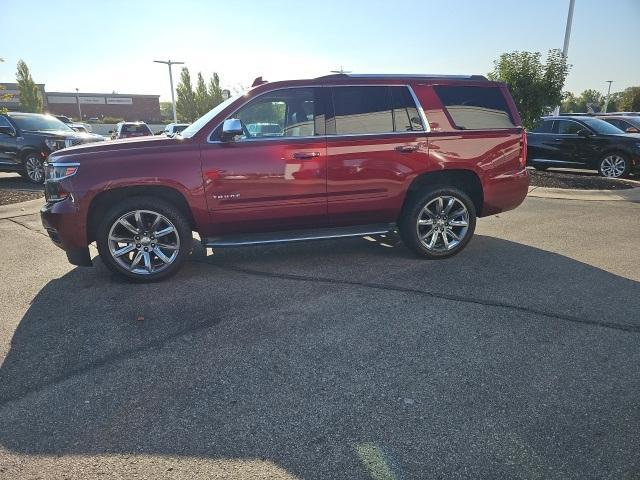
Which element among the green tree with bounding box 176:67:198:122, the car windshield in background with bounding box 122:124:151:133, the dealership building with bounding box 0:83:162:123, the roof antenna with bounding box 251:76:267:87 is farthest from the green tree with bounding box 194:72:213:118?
the roof antenna with bounding box 251:76:267:87

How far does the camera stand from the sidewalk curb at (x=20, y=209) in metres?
8.25

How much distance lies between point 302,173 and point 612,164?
10733mm

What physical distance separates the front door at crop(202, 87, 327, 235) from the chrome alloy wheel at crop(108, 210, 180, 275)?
48 cm

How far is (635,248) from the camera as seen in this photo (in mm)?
5891

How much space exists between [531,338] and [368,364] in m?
1.33

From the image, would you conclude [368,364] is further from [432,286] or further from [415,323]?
[432,286]

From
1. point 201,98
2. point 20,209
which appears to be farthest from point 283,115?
point 201,98

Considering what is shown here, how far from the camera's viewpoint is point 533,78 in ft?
41.3

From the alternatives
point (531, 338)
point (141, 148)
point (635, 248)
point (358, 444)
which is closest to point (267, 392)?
point (358, 444)

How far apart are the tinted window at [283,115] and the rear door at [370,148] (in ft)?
0.73

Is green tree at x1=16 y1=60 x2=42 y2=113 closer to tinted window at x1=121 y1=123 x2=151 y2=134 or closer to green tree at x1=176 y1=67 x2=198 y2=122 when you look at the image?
green tree at x1=176 y1=67 x2=198 y2=122

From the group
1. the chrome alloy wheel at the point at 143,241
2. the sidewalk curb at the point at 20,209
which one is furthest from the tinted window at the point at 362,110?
the sidewalk curb at the point at 20,209

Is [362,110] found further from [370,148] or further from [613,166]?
[613,166]

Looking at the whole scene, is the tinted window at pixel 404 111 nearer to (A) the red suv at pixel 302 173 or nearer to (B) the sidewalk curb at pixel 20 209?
(A) the red suv at pixel 302 173
